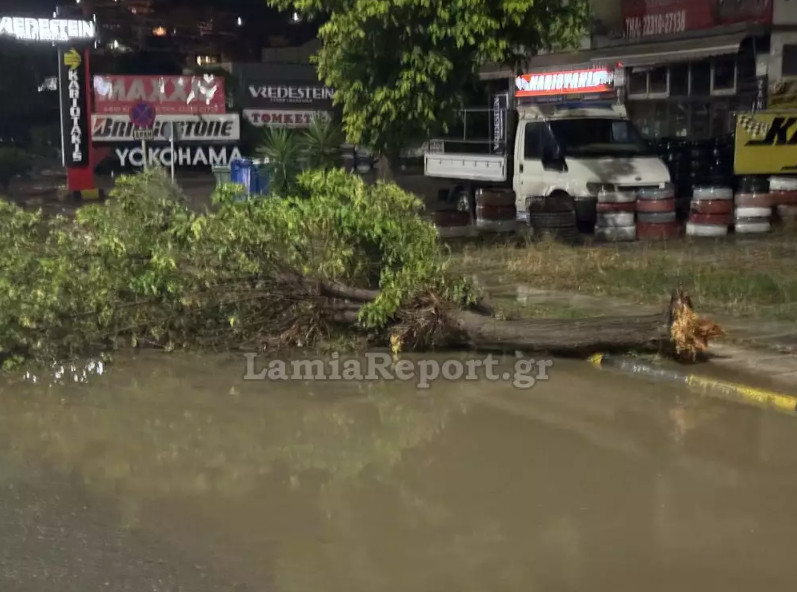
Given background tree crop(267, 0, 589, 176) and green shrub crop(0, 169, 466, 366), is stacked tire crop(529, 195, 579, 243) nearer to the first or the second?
background tree crop(267, 0, 589, 176)

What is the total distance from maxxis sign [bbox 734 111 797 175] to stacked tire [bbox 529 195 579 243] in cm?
409

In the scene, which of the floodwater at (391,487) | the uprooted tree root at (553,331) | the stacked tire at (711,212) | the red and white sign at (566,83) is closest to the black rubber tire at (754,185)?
the stacked tire at (711,212)

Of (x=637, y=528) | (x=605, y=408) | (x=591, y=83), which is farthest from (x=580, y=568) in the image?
(x=591, y=83)

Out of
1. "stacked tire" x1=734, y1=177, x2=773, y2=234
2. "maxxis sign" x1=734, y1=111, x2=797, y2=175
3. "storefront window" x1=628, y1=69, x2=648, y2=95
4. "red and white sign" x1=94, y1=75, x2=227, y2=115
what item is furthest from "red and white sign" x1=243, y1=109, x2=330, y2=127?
"stacked tire" x1=734, y1=177, x2=773, y2=234

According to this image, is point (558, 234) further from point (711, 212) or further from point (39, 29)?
point (39, 29)

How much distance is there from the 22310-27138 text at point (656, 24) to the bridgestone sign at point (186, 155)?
42.4 ft

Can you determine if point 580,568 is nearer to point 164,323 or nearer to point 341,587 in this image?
point 341,587

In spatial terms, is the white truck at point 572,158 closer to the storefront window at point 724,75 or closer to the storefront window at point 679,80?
the storefront window at point 724,75

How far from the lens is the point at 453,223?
673 inches

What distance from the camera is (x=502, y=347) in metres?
9.27

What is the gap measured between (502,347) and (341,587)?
15.2 ft

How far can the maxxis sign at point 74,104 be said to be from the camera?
26.1 metres

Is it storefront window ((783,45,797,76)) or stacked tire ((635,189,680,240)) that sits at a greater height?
storefront window ((783,45,797,76))

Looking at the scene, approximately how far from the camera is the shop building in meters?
19.7
